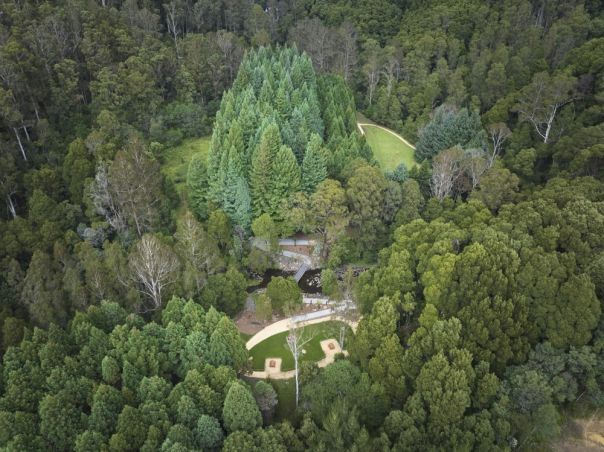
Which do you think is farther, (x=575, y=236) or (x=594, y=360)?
(x=575, y=236)

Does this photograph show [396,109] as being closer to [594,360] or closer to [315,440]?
[594,360]

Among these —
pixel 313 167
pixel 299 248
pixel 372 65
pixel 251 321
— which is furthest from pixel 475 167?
pixel 372 65

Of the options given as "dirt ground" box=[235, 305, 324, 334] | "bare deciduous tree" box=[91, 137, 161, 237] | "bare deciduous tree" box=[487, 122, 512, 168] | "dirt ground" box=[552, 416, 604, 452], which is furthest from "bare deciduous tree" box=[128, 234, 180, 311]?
"bare deciduous tree" box=[487, 122, 512, 168]

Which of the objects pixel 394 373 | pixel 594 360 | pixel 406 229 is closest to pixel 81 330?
pixel 394 373

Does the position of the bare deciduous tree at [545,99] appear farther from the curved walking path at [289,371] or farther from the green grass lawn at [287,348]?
the curved walking path at [289,371]

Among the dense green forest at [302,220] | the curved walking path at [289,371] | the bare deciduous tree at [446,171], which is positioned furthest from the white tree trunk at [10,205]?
the bare deciduous tree at [446,171]
